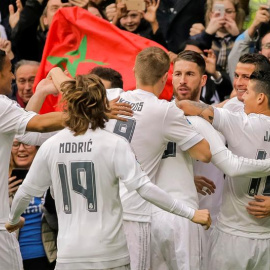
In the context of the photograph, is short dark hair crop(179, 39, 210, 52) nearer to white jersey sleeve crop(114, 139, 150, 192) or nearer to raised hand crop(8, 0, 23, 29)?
raised hand crop(8, 0, 23, 29)

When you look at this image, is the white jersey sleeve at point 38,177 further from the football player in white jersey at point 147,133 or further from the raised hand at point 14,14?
the raised hand at point 14,14

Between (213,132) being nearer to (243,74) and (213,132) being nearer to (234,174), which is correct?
(234,174)

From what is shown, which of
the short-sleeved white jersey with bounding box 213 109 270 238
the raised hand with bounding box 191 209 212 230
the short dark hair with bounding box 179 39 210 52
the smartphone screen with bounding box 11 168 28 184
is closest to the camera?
the raised hand with bounding box 191 209 212 230

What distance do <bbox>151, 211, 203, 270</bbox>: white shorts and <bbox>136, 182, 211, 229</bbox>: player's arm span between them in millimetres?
1076

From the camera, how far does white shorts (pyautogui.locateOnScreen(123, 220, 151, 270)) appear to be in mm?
8242

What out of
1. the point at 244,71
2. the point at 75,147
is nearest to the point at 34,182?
the point at 75,147

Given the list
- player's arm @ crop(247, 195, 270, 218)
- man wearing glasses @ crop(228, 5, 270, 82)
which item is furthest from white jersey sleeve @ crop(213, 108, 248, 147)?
man wearing glasses @ crop(228, 5, 270, 82)

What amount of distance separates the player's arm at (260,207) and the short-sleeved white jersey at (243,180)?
7 cm

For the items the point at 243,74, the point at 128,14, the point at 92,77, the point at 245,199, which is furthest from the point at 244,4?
the point at 92,77

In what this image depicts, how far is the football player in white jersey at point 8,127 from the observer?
775 centimetres

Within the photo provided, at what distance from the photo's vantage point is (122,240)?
7.37 m

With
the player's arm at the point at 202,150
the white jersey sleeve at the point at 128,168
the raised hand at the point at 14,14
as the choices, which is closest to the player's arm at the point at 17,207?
the white jersey sleeve at the point at 128,168

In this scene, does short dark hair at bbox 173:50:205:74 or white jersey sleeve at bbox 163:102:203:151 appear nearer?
white jersey sleeve at bbox 163:102:203:151

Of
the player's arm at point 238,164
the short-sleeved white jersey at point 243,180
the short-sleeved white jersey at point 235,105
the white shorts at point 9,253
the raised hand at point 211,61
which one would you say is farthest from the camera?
the raised hand at point 211,61
